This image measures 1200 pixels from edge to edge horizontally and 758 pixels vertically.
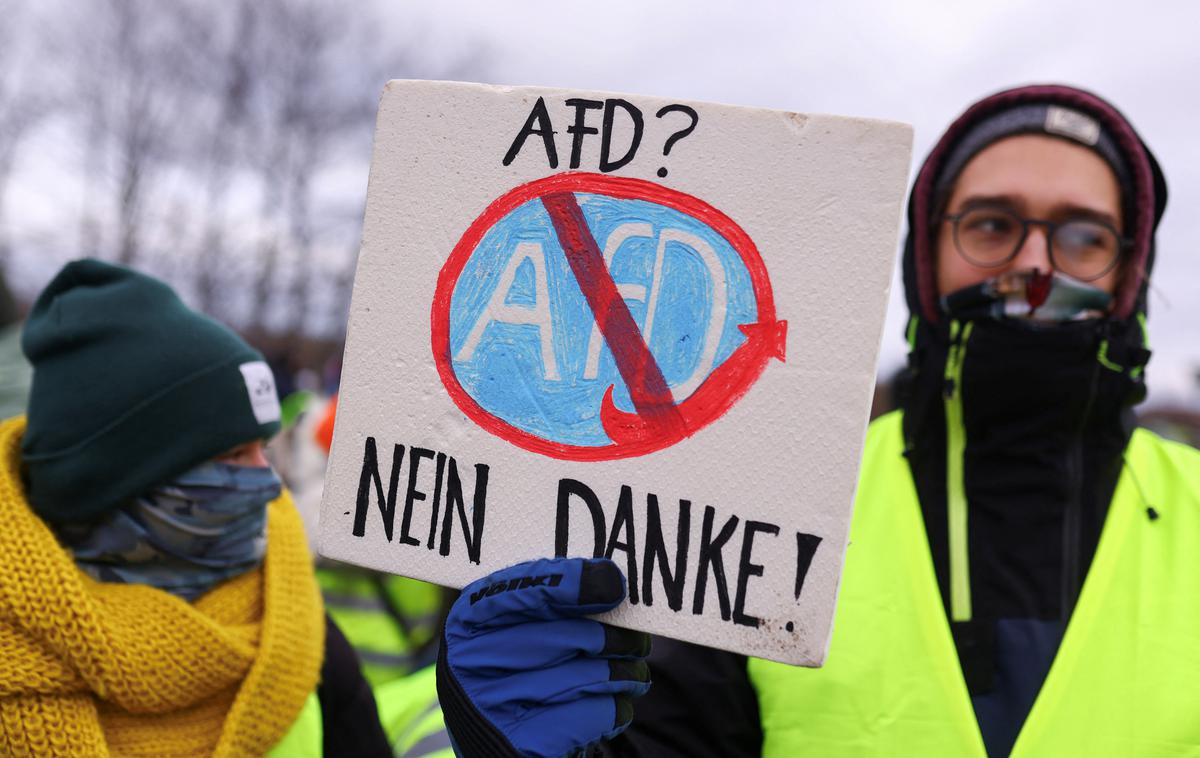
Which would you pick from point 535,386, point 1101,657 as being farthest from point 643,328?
point 1101,657

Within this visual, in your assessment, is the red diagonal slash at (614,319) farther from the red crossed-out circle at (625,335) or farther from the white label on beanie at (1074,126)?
the white label on beanie at (1074,126)

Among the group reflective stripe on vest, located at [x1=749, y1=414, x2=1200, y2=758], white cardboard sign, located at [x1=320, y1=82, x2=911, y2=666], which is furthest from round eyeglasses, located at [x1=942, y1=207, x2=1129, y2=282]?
white cardboard sign, located at [x1=320, y1=82, x2=911, y2=666]

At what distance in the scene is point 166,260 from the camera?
1309cm

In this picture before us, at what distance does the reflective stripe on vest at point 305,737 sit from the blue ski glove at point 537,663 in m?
0.73

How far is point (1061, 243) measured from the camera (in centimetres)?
A: 156

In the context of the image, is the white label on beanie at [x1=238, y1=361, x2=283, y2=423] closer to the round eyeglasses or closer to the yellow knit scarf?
the yellow knit scarf

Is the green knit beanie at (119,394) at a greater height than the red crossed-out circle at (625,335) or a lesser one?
lesser

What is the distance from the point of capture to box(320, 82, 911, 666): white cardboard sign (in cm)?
111

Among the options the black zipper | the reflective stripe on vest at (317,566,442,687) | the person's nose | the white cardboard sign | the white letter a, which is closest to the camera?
the white cardboard sign

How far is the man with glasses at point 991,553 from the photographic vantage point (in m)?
1.18

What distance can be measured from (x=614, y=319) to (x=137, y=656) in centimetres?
108

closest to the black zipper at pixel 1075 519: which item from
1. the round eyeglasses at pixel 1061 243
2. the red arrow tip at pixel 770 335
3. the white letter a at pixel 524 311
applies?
the round eyeglasses at pixel 1061 243

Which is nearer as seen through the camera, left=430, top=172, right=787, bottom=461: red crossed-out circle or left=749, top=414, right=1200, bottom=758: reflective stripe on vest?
left=430, top=172, right=787, bottom=461: red crossed-out circle

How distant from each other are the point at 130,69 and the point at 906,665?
15.5 metres
